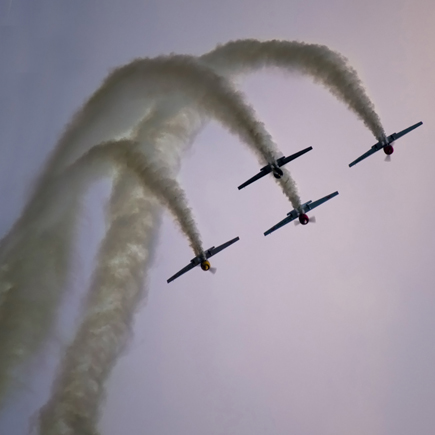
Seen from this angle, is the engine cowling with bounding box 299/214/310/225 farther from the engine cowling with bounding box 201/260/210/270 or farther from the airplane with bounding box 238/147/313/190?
the engine cowling with bounding box 201/260/210/270

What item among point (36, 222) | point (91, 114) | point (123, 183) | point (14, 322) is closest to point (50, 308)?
point (14, 322)

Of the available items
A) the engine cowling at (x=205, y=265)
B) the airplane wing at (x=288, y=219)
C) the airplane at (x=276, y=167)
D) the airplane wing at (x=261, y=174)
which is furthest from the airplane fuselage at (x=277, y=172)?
the engine cowling at (x=205, y=265)

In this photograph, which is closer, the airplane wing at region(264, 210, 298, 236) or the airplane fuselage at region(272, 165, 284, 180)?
the airplane fuselage at region(272, 165, 284, 180)

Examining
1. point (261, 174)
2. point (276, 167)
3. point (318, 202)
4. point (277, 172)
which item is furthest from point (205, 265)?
point (318, 202)

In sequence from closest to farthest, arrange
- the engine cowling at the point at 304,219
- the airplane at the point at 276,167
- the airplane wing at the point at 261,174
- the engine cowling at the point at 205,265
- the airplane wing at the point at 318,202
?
the airplane at the point at 276,167 < the airplane wing at the point at 261,174 < the engine cowling at the point at 205,265 < the engine cowling at the point at 304,219 < the airplane wing at the point at 318,202

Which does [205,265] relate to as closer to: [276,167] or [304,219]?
[304,219]

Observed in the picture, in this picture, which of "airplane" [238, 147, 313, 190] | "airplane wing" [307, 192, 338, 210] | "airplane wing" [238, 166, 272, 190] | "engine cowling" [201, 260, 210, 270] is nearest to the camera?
"airplane" [238, 147, 313, 190]

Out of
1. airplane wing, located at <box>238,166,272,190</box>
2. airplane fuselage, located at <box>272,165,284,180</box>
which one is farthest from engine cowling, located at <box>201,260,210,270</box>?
airplane fuselage, located at <box>272,165,284,180</box>

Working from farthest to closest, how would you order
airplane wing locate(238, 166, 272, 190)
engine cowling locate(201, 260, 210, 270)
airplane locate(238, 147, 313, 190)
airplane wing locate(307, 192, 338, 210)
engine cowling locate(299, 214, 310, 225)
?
airplane wing locate(307, 192, 338, 210)
engine cowling locate(299, 214, 310, 225)
engine cowling locate(201, 260, 210, 270)
airplane wing locate(238, 166, 272, 190)
airplane locate(238, 147, 313, 190)

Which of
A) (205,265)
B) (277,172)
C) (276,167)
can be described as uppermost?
(276,167)

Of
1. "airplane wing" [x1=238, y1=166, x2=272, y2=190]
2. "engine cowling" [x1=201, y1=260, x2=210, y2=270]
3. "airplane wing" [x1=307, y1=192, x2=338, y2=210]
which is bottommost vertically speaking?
"engine cowling" [x1=201, y1=260, x2=210, y2=270]

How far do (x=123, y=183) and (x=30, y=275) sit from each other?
10226mm

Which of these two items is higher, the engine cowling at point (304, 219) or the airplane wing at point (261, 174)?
the airplane wing at point (261, 174)

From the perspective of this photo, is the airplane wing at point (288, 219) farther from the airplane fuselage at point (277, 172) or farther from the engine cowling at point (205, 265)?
the engine cowling at point (205, 265)
